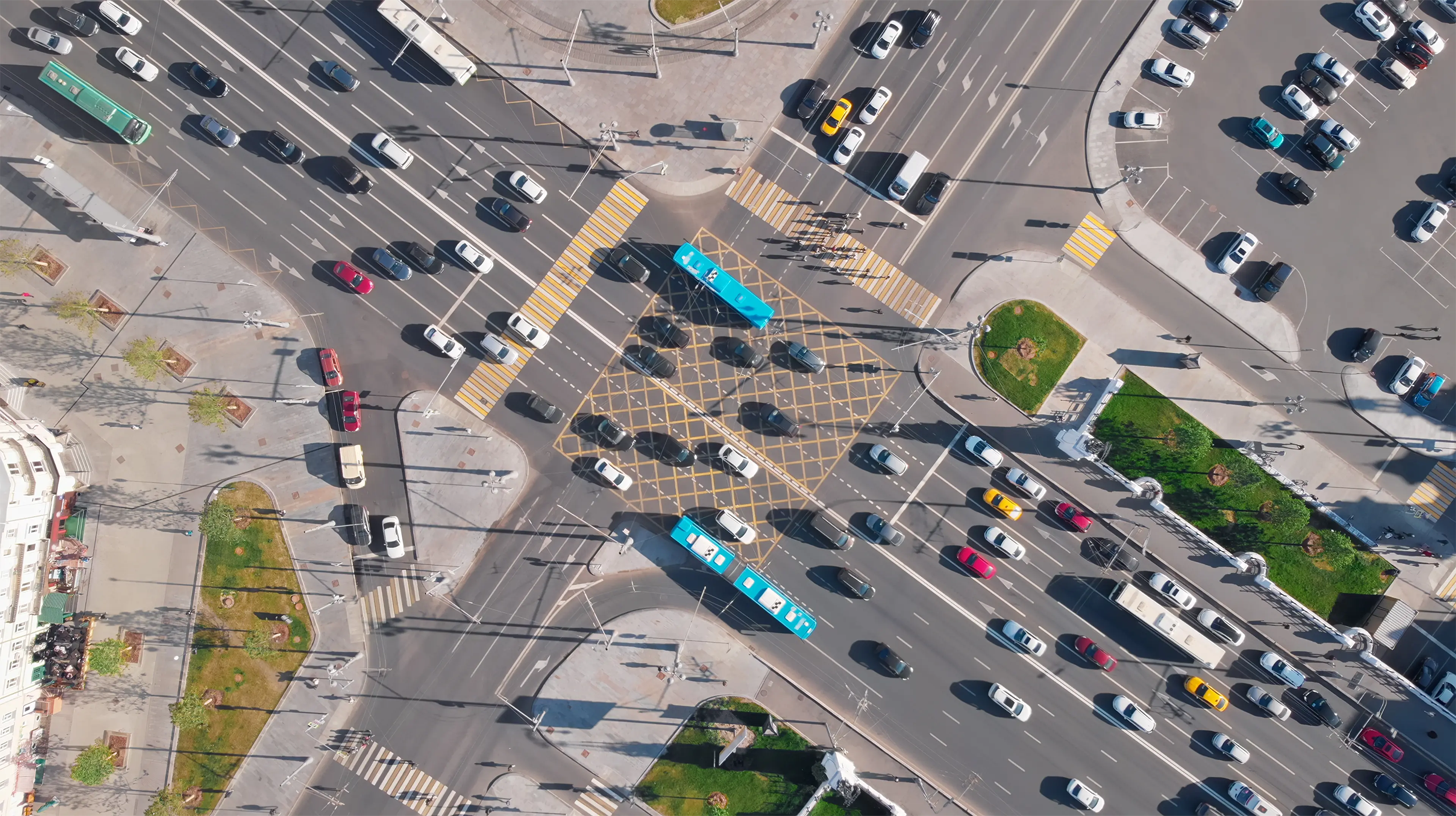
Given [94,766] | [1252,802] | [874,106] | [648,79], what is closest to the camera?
[94,766]

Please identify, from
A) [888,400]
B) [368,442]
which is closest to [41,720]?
[368,442]

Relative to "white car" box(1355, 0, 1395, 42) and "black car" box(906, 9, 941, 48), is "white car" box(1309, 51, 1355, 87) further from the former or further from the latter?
"black car" box(906, 9, 941, 48)

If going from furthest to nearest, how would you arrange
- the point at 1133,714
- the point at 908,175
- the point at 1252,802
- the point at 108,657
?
the point at 908,175 < the point at 1133,714 < the point at 1252,802 < the point at 108,657

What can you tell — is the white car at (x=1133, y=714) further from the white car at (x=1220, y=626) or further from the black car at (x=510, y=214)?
the black car at (x=510, y=214)

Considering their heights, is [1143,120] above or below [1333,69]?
below

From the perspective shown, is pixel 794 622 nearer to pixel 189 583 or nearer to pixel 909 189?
pixel 909 189

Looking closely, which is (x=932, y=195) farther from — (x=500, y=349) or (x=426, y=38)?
(x=426, y=38)

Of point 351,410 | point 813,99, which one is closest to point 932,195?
point 813,99
